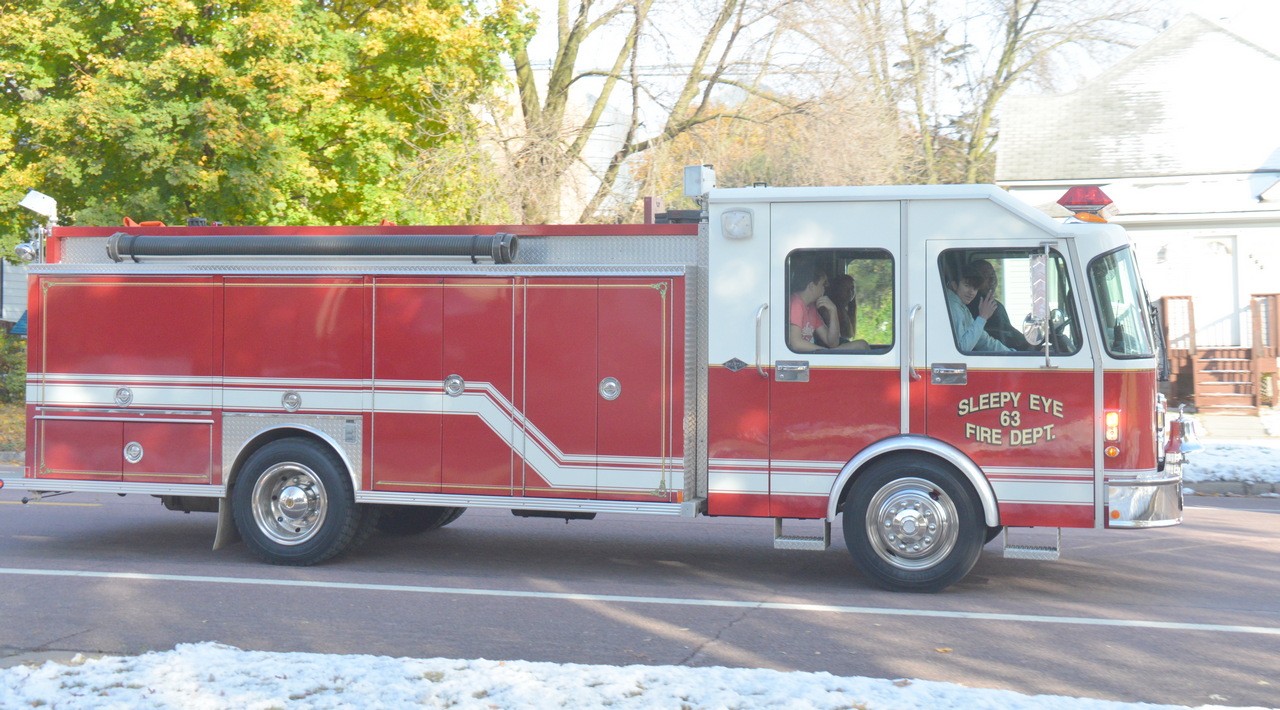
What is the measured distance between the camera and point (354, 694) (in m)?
5.09

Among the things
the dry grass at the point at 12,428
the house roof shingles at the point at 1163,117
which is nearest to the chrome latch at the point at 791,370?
the dry grass at the point at 12,428

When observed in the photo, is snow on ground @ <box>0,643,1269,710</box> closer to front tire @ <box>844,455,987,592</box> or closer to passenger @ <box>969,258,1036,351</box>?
front tire @ <box>844,455,987,592</box>

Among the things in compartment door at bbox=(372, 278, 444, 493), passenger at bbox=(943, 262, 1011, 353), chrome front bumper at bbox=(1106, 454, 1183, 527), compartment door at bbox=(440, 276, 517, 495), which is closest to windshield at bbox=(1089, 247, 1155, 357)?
passenger at bbox=(943, 262, 1011, 353)

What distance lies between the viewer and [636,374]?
26.1 feet

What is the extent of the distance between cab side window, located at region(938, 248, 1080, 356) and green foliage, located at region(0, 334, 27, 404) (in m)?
18.0

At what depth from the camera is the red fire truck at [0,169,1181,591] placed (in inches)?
291

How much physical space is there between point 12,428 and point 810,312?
1549 cm

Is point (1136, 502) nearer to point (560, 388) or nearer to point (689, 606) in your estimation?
point (689, 606)

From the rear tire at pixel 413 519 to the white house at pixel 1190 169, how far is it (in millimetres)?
15206

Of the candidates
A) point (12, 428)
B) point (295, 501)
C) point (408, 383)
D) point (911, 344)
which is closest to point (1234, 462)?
point (911, 344)

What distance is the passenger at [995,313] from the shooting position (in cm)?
746

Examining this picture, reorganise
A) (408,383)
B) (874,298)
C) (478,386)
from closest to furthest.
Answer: (874,298)
(478,386)
(408,383)

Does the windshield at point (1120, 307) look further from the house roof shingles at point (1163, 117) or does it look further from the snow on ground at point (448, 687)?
the house roof shingles at point (1163, 117)

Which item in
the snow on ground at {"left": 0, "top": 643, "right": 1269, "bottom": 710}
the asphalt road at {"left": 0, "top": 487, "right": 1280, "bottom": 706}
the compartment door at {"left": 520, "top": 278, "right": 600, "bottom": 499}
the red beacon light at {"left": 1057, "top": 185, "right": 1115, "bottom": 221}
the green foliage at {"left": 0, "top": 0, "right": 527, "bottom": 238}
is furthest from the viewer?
the green foliage at {"left": 0, "top": 0, "right": 527, "bottom": 238}
